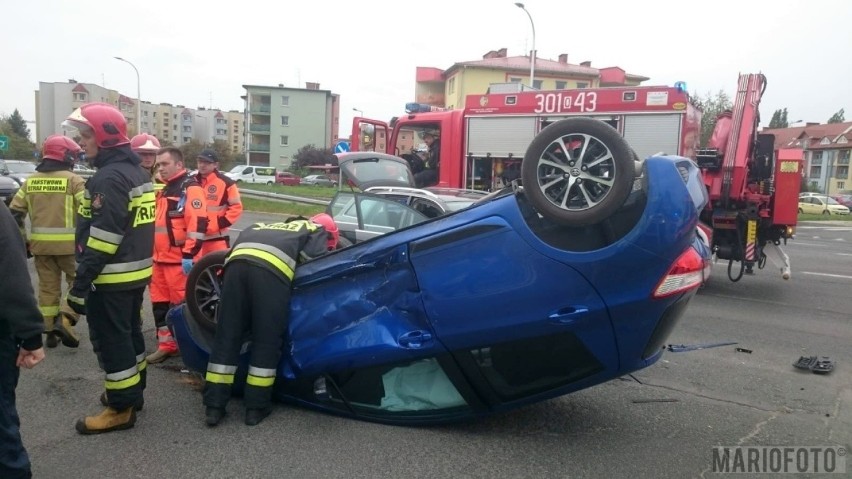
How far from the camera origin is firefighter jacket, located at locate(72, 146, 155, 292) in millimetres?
3703

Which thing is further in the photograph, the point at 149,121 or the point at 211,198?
the point at 149,121

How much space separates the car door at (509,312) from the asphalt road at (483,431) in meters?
0.41

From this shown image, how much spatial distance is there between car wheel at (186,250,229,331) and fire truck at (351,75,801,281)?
3037 millimetres

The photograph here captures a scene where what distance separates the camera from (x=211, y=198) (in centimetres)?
557

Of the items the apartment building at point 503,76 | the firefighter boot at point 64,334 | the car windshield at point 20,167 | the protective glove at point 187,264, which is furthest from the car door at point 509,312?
the apartment building at point 503,76

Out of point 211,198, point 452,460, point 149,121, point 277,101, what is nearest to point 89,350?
point 211,198

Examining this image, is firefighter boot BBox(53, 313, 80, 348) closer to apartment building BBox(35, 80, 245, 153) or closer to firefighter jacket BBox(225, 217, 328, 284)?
firefighter jacket BBox(225, 217, 328, 284)

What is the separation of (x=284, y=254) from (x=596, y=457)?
212cm

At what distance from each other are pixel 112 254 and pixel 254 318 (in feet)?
2.88

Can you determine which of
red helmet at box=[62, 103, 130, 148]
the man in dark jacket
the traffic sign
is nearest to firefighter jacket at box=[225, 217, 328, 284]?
red helmet at box=[62, 103, 130, 148]

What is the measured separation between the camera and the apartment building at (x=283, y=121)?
7881cm

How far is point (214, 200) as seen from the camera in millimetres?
5590

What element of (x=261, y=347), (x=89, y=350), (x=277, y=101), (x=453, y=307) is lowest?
(x=89, y=350)

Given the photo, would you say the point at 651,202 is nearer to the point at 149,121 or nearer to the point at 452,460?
the point at 452,460
